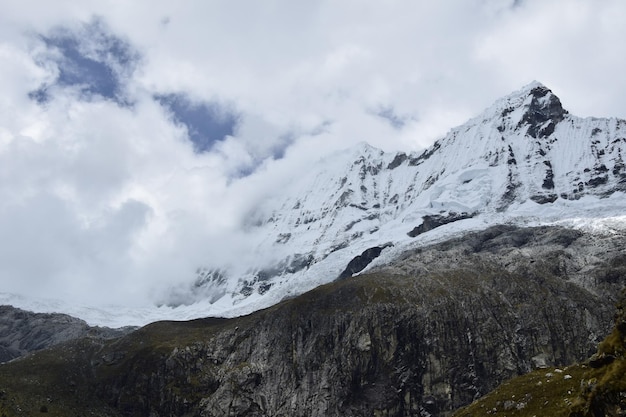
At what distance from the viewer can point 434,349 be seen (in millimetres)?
195250

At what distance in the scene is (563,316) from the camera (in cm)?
19875

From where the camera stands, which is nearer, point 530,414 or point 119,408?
point 530,414

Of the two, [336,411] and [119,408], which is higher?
[119,408]

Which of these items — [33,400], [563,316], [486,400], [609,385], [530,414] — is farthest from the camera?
[563,316]

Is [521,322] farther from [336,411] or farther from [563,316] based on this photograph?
[336,411]

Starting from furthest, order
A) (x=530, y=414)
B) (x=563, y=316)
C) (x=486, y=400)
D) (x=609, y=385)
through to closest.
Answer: (x=563, y=316) < (x=486, y=400) < (x=530, y=414) < (x=609, y=385)

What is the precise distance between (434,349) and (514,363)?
22.5m

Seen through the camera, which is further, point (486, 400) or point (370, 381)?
point (370, 381)

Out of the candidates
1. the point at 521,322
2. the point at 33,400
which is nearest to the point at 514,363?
the point at 521,322

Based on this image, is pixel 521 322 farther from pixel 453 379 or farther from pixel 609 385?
pixel 609 385

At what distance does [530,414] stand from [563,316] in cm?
12689

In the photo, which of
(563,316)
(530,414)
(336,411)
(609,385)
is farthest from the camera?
(563,316)

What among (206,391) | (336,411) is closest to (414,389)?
(336,411)

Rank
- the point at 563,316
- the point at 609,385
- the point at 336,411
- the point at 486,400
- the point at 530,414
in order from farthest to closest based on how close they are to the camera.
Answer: the point at 563,316 < the point at 336,411 < the point at 486,400 < the point at 530,414 < the point at 609,385
